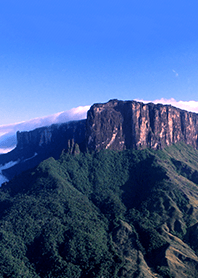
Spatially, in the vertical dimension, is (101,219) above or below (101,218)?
below

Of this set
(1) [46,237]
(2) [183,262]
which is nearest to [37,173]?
(1) [46,237]

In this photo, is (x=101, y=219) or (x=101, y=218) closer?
(x=101, y=219)

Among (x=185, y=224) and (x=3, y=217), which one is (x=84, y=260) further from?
(x=185, y=224)
